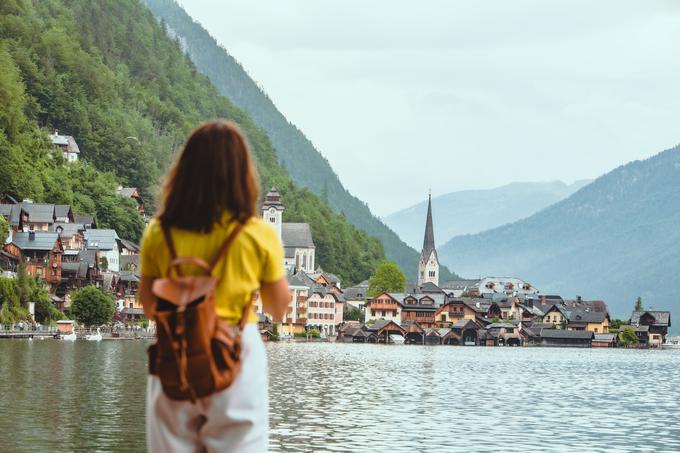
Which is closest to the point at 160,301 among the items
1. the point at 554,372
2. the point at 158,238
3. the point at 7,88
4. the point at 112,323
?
the point at 158,238

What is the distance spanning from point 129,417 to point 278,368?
39179 millimetres

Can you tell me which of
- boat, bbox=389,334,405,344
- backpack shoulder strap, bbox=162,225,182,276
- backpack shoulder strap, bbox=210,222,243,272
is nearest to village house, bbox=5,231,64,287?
boat, bbox=389,334,405,344

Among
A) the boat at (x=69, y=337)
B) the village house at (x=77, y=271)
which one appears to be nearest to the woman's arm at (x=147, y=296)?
the boat at (x=69, y=337)

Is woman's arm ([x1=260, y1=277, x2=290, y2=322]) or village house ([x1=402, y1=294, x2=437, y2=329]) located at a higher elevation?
village house ([x1=402, y1=294, x2=437, y2=329])

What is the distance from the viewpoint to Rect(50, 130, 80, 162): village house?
6747 inches

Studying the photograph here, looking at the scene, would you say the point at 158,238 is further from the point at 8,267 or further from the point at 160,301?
the point at 8,267

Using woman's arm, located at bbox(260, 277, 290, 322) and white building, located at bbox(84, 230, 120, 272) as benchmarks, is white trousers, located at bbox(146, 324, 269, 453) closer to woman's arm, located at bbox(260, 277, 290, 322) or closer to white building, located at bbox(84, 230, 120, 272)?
woman's arm, located at bbox(260, 277, 290, 322)

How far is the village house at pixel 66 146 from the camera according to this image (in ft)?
562

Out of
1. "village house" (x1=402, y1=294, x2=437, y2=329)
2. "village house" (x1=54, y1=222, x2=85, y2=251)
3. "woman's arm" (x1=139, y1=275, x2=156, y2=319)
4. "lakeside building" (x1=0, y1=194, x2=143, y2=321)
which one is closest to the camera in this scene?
"woman's arm" (x1=139, y1=275, x2=156, y2=319)

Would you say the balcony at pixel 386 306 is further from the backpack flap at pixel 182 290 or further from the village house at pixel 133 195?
the backpack flap at pixel 182 290

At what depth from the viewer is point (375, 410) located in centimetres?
3994

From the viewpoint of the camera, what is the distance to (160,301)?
22.2ft

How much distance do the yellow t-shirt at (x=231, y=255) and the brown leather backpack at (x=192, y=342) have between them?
134 millimetres

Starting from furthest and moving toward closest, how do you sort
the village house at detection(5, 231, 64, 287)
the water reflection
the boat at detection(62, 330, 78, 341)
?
1. the village house at detection(5, 231, 64, 287)
2. the boat at detection(62, 330, 78, 341)
3. the water reflection
